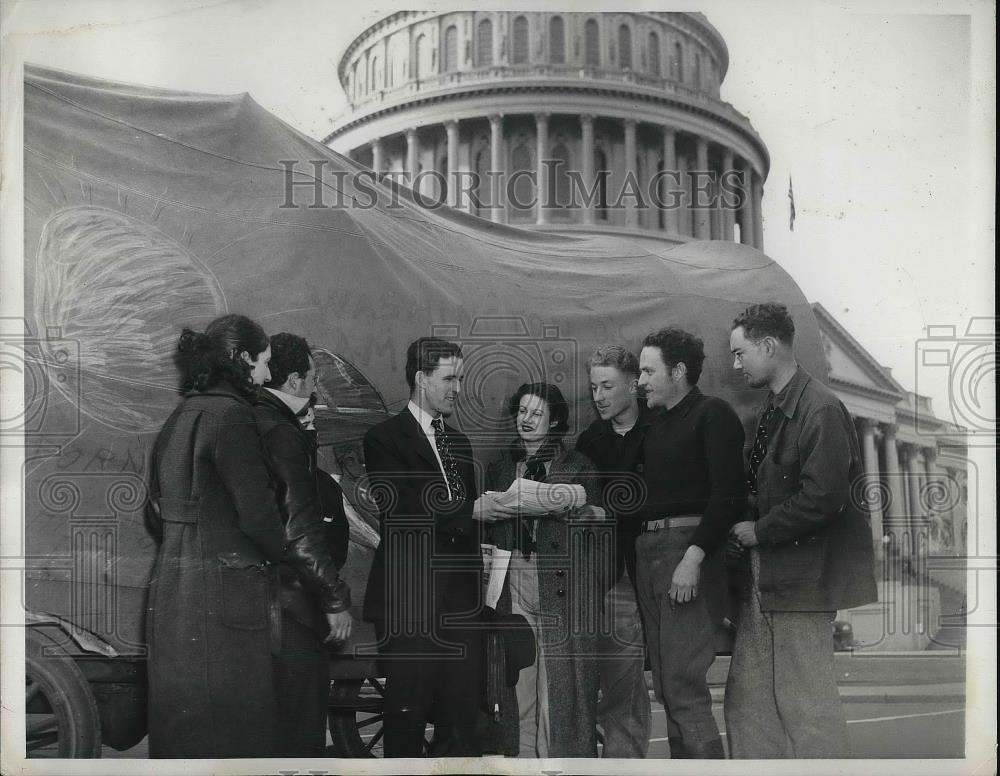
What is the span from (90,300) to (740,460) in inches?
172

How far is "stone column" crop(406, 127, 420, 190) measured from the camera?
870 cm

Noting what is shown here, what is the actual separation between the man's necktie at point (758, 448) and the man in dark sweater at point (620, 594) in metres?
0.70

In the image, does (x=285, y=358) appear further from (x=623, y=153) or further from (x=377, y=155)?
(x=623, y=153)

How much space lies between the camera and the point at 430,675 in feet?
26.2

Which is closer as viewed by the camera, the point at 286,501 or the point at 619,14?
the point at 286,501

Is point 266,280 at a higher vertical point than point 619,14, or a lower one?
lower

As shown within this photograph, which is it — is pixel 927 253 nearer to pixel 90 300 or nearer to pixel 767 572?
pixel 767 572

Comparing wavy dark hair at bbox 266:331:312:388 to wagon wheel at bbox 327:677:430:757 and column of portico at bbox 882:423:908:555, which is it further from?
column of portico at bbox 882:423:908:555

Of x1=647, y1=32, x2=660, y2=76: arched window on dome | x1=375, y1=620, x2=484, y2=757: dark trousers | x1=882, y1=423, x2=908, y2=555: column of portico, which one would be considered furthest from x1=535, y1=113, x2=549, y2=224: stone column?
x1=375, y1=620, x2=484, y2=757: dark trousers

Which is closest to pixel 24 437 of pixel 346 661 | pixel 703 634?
pixel 346 661

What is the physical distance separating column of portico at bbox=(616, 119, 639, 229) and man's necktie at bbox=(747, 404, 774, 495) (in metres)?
1.57

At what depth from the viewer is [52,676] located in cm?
797

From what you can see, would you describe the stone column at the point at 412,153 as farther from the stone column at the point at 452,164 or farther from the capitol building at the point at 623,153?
the stone column at the point at 452,164

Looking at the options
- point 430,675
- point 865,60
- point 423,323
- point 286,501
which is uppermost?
point 865,60
